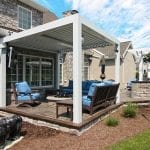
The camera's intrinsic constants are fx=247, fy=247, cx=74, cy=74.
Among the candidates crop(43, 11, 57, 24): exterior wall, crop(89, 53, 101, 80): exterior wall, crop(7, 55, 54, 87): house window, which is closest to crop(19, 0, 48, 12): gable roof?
crop(7, 55, 54, 87): house window

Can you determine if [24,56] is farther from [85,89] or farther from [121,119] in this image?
[121,119]

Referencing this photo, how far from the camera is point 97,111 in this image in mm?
9438

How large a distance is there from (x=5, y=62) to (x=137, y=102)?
6.72 meters

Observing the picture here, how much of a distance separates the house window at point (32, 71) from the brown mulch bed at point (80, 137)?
4.82m

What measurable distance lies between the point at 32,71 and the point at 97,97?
258 inches

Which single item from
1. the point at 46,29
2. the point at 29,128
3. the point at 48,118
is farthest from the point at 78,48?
the point at 29,128

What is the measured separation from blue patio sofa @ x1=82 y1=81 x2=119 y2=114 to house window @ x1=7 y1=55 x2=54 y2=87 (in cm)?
493

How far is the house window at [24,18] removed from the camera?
15430 mm

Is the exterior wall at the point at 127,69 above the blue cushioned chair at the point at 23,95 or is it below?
above

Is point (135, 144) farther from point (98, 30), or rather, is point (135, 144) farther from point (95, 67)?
point (95, 67)

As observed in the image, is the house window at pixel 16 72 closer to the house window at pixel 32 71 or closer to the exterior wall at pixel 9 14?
the house window at pixel 32 71

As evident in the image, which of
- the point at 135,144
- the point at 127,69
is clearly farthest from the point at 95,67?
the point at 135,144

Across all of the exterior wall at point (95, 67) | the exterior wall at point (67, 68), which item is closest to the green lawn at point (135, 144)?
the exterior wall at point (67, 68)

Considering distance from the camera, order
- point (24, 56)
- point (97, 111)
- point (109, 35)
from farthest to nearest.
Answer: point (24, 56) → point (109, 35) → point (97, 111)
